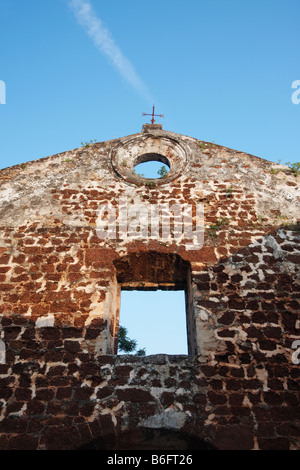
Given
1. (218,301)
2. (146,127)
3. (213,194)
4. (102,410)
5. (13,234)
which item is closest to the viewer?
(102,410)

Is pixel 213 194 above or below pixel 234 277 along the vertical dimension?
above

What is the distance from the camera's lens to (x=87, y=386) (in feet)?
15.1

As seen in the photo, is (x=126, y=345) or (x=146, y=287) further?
(x=126, y=345)

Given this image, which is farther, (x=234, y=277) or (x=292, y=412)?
(x=234, y=277)

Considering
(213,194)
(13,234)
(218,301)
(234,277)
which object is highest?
(213,194)

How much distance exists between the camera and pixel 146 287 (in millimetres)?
6211

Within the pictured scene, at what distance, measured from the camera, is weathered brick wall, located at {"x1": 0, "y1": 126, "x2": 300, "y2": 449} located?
14.4 ft

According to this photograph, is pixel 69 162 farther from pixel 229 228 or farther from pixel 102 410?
pixel 102 410

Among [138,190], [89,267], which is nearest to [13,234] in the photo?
[89,267]

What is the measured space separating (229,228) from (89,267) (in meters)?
2.32

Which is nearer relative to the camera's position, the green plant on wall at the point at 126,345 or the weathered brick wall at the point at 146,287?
the weathered brick wall at the point at 146,287

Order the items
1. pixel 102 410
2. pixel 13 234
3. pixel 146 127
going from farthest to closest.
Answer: pixel 146 127, pixel 13 234, pixel 102 410

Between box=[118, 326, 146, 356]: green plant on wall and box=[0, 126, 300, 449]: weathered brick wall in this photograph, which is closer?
box=[0, 126, 300, 449]: weathered brick wall

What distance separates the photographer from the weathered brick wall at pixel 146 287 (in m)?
4.38
